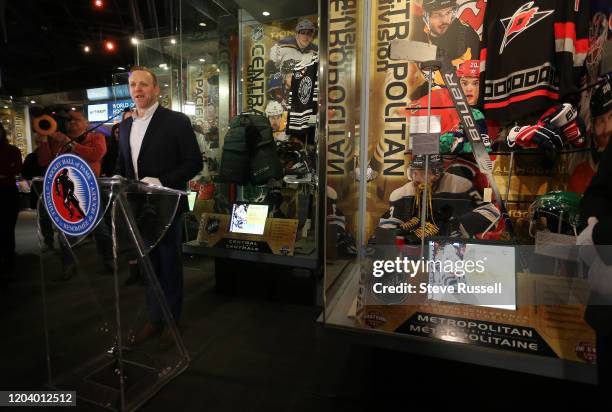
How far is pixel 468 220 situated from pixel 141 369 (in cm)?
201

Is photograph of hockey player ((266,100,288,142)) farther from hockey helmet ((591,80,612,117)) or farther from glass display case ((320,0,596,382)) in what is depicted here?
hockey helmet ((591,80,612,117))

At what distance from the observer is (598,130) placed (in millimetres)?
1691

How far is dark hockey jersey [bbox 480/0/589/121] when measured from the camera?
182 cm

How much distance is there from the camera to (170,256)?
1917 mm

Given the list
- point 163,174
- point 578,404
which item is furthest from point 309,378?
point 163,174

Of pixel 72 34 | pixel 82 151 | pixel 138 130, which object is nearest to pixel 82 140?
pixel 82 151

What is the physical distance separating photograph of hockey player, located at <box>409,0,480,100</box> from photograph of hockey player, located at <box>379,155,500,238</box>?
0.69 m

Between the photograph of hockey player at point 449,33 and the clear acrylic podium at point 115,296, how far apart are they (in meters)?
1.99

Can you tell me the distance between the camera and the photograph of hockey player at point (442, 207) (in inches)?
78.5

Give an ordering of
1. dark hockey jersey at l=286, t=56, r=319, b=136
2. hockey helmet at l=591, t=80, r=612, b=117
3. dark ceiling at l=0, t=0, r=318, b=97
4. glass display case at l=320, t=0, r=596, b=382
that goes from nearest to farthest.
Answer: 1. glass display case at l=320, t=0, r=596, b=382
2. hockey helmet at l=591, t=80, r=612, b=117
3. dark hockey jersey at l=286, t=56, r=319, b=136
4. dark ceiling at l=0, t=0, r=318, b=97

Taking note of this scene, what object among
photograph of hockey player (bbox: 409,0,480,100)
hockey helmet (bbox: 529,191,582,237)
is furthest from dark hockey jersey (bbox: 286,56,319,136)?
hockey helmet (bbox: 529,191,582,237)

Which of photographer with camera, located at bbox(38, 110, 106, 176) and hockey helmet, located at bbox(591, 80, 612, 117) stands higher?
hockey helmet, located at bbox(591, 80, 612, 117)

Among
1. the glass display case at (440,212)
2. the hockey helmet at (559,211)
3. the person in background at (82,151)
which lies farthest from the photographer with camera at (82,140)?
the hockey helmet at (559,211)

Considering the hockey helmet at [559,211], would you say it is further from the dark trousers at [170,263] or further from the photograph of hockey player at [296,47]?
the photograph of hockey player at [296,47]
